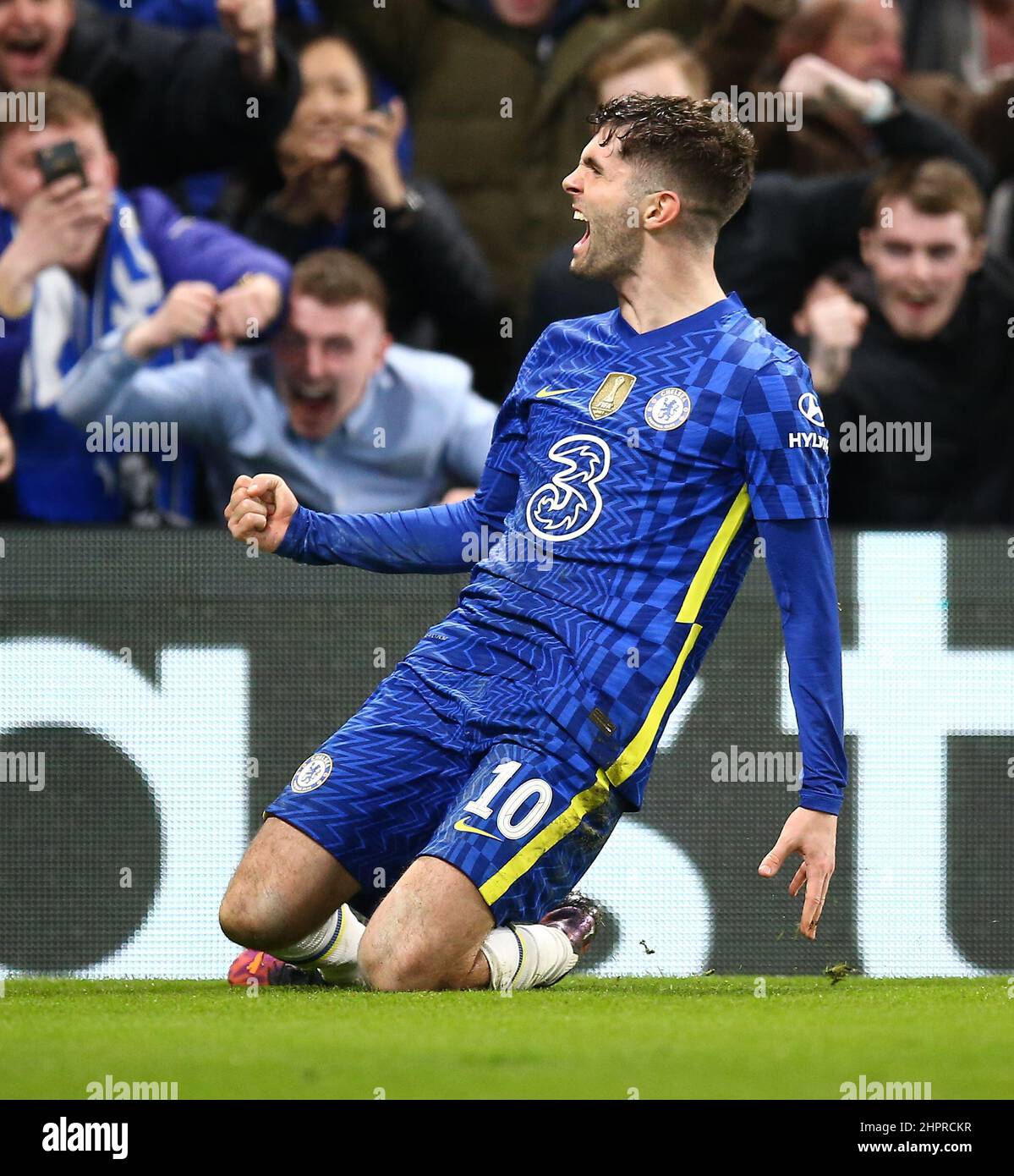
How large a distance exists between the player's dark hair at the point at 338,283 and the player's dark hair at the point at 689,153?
2521 millimetres

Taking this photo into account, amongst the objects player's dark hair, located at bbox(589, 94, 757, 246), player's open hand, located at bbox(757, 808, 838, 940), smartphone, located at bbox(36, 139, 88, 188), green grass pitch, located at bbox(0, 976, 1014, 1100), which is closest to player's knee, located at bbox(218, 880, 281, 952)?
green grass pitch, located at bbox(0, 976, 1014, 1100)

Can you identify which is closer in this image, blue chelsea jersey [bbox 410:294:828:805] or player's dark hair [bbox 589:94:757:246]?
blue chelsea jersey [bbox 410:294:828:805]

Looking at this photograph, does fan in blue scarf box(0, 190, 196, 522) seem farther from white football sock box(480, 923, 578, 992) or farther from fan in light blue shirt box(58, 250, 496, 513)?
white football sock box(480, 923, 578, 992)

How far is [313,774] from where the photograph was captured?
12.0 ft

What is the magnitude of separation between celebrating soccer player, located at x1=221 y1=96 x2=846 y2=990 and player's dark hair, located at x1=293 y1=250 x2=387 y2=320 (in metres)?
2.41

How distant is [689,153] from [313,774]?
1414mm

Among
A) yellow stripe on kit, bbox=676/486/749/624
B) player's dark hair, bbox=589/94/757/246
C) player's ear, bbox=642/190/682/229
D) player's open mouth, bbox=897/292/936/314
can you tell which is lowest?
yellow stripe on kit, bbox=676/486/749/624

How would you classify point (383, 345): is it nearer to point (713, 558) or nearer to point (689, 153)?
point (689, 153)

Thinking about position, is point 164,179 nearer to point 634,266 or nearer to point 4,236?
point 4,236

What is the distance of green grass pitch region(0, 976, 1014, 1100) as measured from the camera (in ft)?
8.24

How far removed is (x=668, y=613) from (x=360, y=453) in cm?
248
